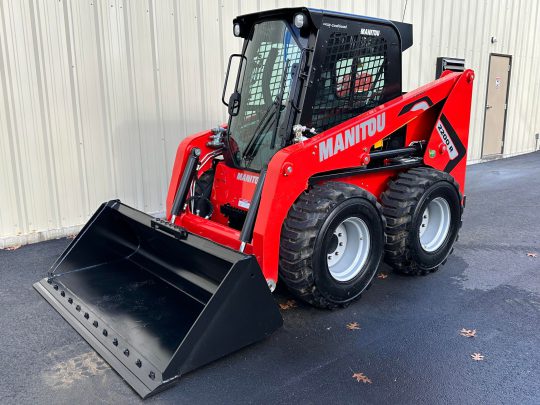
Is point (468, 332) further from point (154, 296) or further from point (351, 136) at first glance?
point (154, 296)

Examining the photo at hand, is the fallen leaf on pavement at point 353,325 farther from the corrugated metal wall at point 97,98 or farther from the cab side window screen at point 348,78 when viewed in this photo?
the corrugated metal wall at point 97,98

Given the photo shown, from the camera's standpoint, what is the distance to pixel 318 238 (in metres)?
3.28

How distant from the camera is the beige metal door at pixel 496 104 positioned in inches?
421

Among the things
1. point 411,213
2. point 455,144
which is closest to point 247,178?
point 411,213

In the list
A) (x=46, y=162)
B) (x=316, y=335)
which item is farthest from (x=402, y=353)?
(x=46, y=162)

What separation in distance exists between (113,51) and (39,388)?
155 inches

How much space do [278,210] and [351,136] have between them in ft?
2.94

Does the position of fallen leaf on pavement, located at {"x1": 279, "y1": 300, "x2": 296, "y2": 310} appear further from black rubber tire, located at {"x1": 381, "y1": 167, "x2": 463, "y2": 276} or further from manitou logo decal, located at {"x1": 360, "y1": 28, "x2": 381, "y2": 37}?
manitou logo decal, located at {"x1": 360, "y1": 28, "x2": 381, "y2": 37}

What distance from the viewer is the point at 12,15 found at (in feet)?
15.9

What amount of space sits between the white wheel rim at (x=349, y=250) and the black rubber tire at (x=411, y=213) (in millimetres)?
365

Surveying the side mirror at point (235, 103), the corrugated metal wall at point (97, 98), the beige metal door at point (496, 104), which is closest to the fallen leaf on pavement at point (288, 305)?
the side mirror at point (235, 103)

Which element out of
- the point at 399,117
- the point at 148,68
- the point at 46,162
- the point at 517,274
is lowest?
the point at 517,274

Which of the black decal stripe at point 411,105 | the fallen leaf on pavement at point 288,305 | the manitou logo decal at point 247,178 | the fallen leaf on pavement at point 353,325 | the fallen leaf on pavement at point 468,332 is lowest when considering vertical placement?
the fallen leaf on pavement at point 468,332

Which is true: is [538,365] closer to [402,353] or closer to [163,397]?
[402,353]
